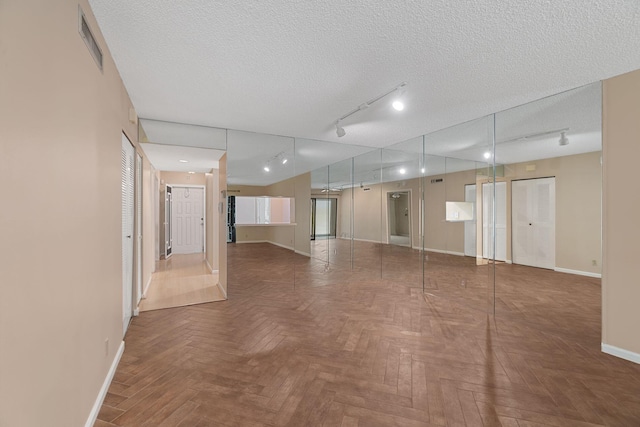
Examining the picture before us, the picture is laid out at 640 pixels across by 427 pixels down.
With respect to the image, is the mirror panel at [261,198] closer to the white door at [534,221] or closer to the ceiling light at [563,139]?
the white door at [534,221]

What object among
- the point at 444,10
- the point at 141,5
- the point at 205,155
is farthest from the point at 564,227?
the point at 205,155

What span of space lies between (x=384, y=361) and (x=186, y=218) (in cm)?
689

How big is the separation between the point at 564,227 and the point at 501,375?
179 centimetres

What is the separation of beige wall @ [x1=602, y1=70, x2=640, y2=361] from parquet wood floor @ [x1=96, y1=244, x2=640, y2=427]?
0.18 metres

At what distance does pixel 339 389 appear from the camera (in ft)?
6.40

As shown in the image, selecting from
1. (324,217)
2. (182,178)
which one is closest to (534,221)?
(324,217)

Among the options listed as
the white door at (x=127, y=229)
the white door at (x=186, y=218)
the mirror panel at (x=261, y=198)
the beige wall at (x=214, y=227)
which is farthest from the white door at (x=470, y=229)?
the white door at (x=186, y=218)

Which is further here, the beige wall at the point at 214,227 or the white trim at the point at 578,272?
the beige wall at the point at 214,227

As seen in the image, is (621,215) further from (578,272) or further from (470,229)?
(470,229)

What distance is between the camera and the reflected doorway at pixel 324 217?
498 cm

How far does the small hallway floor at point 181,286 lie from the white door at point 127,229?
0.57 m

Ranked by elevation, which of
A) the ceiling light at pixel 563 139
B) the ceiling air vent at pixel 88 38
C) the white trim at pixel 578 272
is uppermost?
the ceiling air vent at pixel 88 38

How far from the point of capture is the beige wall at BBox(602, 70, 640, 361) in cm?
235

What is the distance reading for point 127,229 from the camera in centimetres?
299
